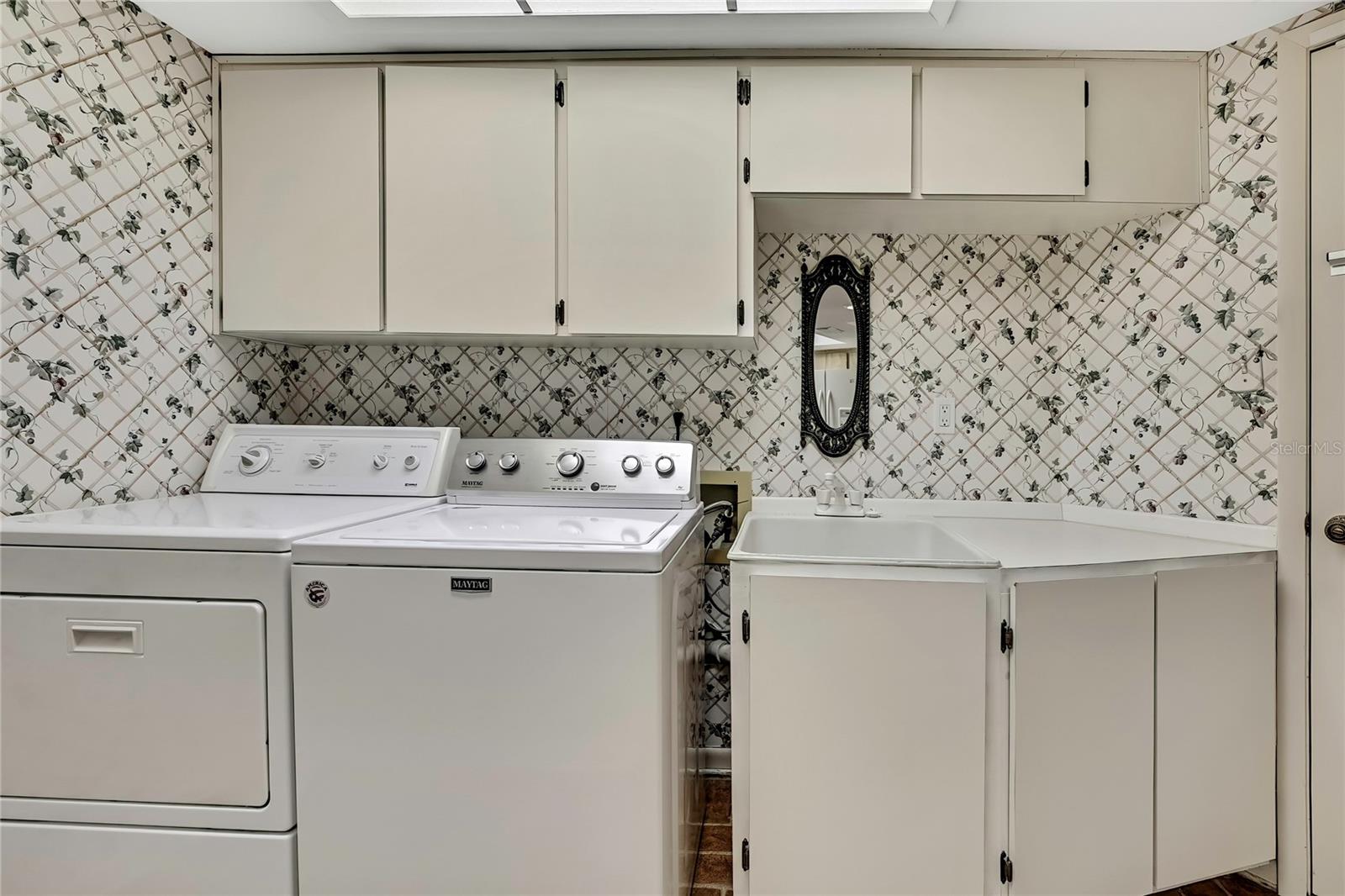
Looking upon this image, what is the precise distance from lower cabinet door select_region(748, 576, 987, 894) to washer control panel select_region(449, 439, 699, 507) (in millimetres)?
556

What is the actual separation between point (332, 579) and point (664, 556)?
25.1 inches

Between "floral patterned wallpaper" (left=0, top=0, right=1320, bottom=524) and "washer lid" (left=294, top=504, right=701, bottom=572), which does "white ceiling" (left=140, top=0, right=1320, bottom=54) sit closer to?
"floral patterned wallpaper" (left=0, top=0, right=1320, bottom=524)

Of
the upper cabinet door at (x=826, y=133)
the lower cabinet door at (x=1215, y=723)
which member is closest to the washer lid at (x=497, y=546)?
the upper cabinet door at (x=826, y=133)

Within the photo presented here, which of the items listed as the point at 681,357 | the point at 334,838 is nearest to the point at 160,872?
the point at 334,838

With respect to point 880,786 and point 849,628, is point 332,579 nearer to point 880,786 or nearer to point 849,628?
point 849,628

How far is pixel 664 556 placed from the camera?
136cm

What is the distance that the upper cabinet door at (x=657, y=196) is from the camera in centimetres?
186

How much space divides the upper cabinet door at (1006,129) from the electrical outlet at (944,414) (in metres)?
0.66

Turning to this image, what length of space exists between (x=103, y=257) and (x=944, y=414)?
2337 millimetres

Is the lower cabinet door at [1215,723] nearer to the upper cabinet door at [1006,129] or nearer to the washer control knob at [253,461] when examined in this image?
the upper cabinet door at [1006,129]

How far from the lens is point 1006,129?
1838mm

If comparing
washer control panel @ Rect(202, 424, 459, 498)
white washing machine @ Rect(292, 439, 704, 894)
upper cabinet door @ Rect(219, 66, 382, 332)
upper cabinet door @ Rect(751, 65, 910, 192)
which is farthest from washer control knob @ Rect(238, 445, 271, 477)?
upper cabinet door @ Rect(751, 65, 910, 192)

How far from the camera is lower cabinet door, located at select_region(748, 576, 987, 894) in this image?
1482 millimetres

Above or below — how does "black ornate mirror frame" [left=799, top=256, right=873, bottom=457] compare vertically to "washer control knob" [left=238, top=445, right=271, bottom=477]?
above
